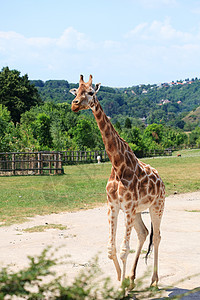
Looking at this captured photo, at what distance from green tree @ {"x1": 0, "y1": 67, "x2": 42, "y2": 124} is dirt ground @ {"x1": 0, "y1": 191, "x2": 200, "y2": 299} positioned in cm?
5003

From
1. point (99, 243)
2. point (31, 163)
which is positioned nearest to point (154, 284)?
point (99, 243)

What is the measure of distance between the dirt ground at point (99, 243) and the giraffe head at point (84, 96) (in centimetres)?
204

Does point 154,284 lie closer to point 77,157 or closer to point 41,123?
point 77,157

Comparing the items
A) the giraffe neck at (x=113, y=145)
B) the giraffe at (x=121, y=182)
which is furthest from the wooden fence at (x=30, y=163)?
the giraffe neck at (x=113, y=145)

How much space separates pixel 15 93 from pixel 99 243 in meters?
57.0

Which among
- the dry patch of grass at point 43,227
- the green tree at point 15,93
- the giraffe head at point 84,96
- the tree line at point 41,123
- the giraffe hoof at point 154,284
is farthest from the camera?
the green tree at point 15,93

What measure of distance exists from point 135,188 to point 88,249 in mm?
3343

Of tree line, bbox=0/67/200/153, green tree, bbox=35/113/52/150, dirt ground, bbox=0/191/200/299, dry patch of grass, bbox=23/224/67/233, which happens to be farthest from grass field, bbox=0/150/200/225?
green tree, bbox=35/113/52/150

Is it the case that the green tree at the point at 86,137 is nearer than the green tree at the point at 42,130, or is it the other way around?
the green tree at the point at 42,130

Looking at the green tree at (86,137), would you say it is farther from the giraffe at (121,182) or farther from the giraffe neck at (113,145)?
Result: the giraffe neck at (113,145)

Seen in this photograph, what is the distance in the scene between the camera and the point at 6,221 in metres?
12.5

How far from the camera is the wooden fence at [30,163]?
28.3m

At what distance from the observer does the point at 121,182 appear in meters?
6.16

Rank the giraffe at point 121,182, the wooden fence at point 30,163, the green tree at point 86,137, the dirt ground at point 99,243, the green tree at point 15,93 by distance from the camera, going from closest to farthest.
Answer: the giraffe at point 121,182
the dirt ground at point 99,243
the wooden fence at point 30,163
the green tree at point 86,137
the green tree at point 15,93
